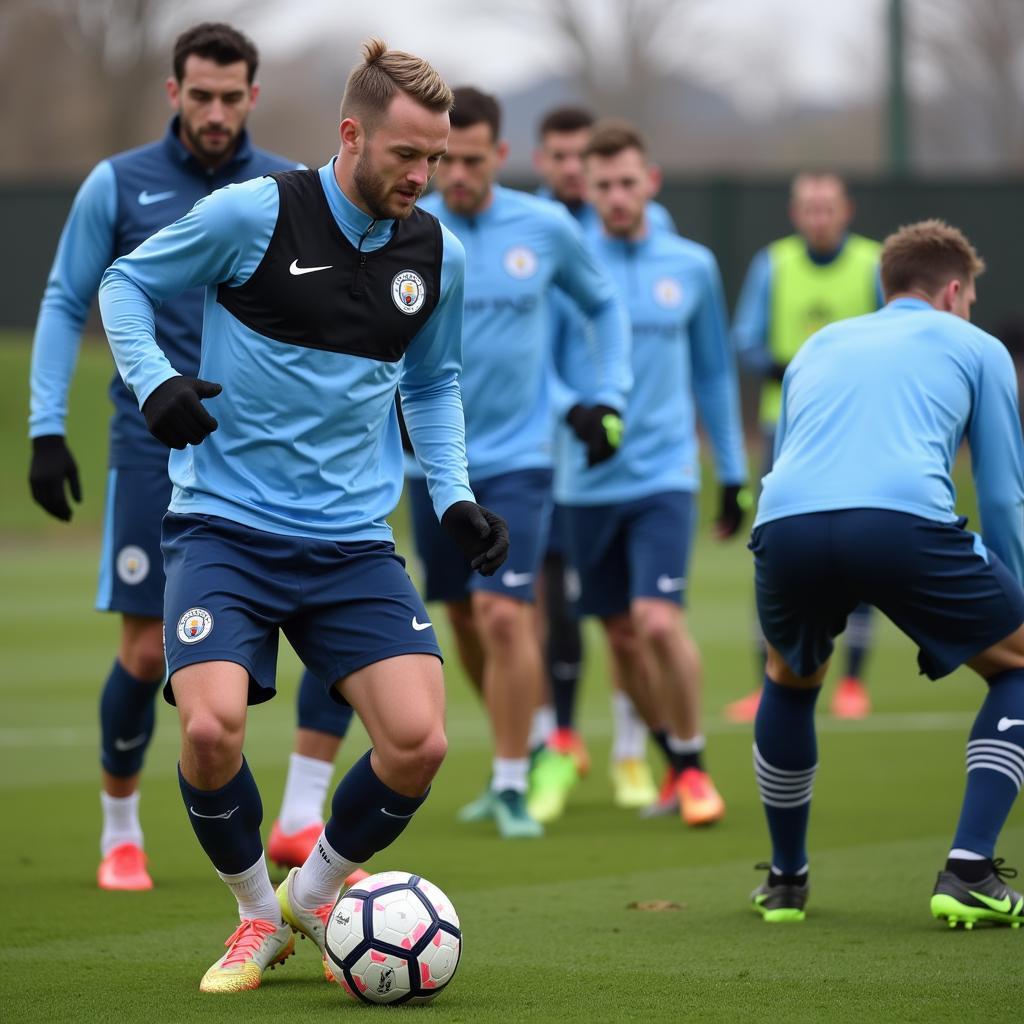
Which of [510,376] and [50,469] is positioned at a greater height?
[510,376]

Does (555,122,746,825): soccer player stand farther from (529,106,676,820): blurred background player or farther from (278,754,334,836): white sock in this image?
(278,754,334,836): white sock

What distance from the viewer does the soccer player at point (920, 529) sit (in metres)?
5.36

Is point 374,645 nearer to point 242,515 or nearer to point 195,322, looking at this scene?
point 242,515

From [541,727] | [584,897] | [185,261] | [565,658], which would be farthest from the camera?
[565,658]

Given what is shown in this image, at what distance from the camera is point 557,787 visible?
8.42 meters

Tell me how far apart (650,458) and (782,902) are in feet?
9.97

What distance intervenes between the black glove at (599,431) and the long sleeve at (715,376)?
129cm

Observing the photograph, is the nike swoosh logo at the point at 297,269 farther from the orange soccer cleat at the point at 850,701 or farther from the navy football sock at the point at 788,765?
the orange soccer cleat at the point at 850,701

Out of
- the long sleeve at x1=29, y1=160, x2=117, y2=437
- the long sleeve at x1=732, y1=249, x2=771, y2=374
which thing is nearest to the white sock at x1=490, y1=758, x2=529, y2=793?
the long sleeve at x1=29, y1=160, x2=117, y2=437

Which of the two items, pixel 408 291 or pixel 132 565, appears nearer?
pixel 408 291

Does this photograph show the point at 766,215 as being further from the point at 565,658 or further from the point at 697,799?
the point at 697,799

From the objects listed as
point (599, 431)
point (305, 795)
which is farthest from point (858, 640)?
point (305, 795)

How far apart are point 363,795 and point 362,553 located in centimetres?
61

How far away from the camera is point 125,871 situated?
6.46 meters
